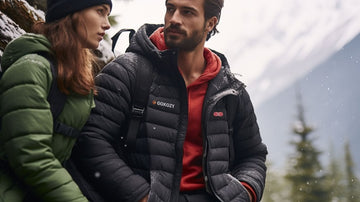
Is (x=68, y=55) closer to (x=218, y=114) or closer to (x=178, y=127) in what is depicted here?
(x=178, y=127)

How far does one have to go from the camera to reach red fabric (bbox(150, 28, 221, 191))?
4035 mm

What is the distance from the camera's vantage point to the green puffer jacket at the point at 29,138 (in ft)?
8.58

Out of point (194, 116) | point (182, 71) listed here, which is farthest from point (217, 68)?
point (194, 116)

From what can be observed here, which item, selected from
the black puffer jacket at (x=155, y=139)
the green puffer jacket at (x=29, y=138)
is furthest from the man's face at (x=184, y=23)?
the green puffer jacket at (x=29, y=138)

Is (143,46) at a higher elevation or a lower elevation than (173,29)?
→ lower

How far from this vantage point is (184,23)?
14.4 feet

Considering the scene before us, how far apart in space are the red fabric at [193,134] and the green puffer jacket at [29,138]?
1429mm

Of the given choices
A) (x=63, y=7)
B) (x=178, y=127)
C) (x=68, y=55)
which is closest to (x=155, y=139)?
(x=178, y=127)

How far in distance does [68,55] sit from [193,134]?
162 centimetres

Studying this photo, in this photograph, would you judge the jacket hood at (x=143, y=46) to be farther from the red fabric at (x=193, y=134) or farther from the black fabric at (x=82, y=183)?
the black fabric at (x=82, y=183)

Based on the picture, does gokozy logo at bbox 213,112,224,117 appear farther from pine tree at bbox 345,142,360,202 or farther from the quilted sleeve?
pine tree at bbox 345,142,360,202

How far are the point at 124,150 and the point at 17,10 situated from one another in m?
2.67

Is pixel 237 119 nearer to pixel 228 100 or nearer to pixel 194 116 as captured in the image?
pixel 228 100

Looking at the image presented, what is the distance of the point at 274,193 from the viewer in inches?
3248
